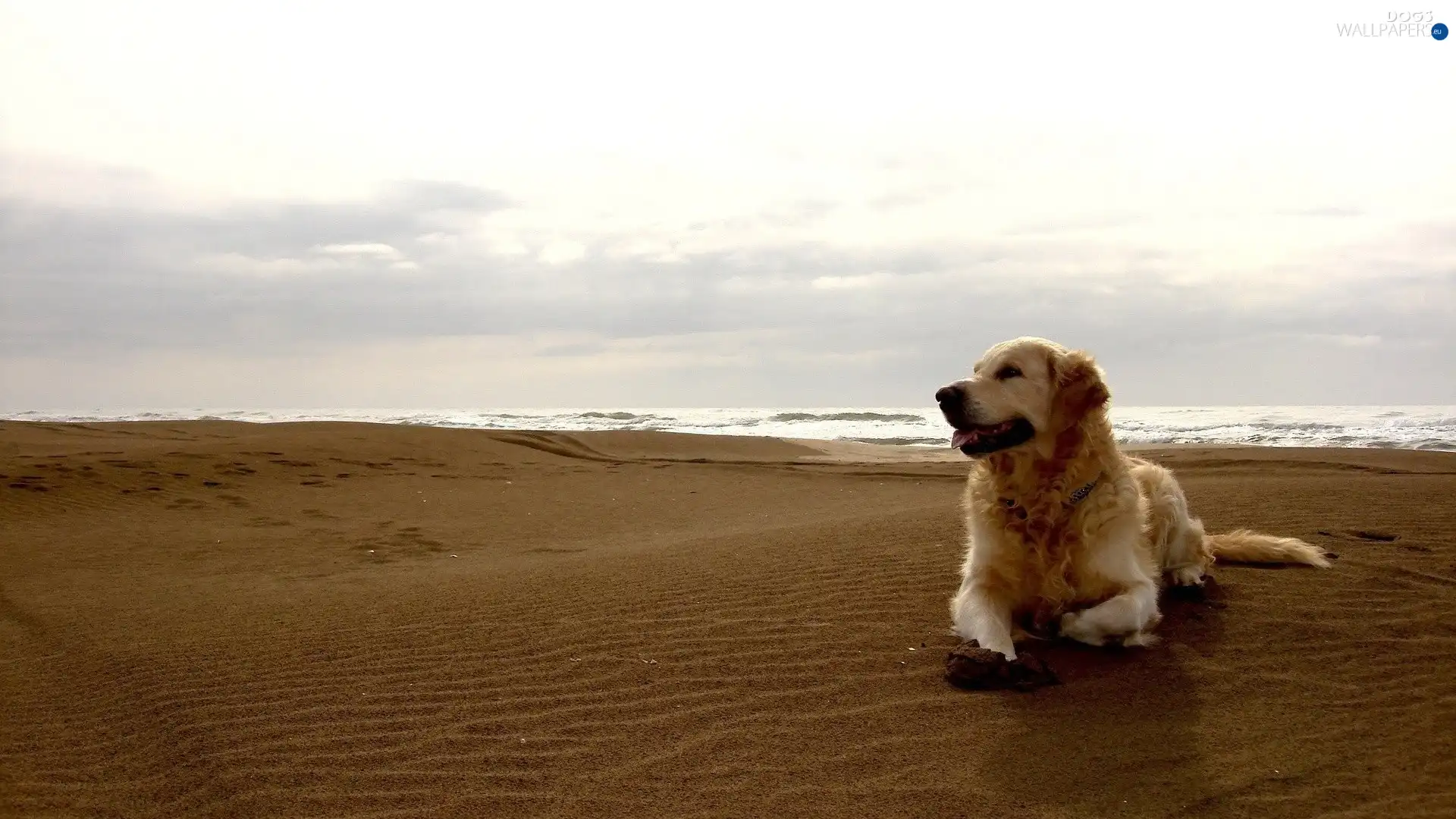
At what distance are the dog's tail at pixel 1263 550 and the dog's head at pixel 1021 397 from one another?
2.04 meters

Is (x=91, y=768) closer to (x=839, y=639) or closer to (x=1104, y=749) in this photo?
(x=839, y=639)

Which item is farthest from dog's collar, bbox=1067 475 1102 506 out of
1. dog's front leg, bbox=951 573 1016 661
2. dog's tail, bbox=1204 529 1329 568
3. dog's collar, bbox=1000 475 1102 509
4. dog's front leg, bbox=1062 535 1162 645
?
dog's tail, bbox=1204 529 1329 568

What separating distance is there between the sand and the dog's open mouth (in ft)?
3.25

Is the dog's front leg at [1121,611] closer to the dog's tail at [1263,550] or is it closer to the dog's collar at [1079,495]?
the dog's collar at [1079,495]

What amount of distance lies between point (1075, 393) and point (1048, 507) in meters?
0.57

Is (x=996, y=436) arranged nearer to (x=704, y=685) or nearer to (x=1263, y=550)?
(x=704, y=685)

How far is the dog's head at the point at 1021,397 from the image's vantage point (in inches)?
185

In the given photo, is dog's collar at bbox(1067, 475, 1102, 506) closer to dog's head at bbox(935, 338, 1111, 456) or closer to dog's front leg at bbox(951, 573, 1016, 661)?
dog's head at bbox(935, 338, 1111, 456)

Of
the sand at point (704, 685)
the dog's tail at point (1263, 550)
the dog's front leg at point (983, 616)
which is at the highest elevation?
the dog's tail at point (1263, 550)

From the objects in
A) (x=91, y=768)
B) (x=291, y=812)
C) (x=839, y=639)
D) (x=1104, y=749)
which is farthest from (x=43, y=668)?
(x=1104, y=749)

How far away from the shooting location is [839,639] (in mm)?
4996

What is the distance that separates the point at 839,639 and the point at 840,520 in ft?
15.9

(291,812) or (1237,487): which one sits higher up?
(1237,487)

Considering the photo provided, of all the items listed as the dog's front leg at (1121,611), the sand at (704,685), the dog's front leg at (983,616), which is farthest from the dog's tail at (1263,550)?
the dog's front leg at (983,616)
